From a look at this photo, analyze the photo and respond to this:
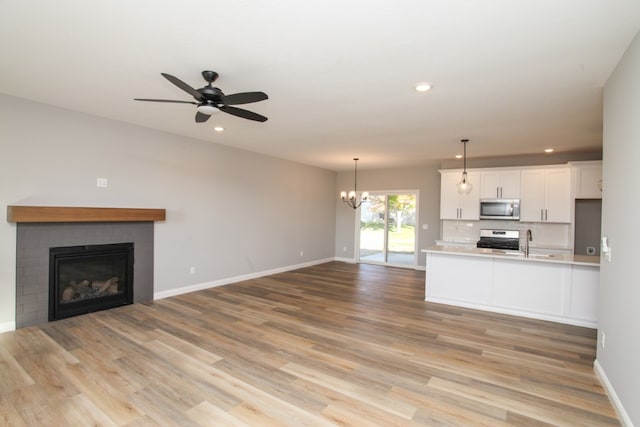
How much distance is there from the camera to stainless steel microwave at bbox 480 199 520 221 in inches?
250

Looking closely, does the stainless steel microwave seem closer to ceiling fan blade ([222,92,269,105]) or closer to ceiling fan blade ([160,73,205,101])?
ceiling fan blade ([222,92,269,105])

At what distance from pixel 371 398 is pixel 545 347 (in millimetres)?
2273

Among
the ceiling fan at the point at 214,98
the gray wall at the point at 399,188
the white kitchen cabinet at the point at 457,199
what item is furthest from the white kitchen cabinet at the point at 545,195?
the ceiling fan at the point at 214,98

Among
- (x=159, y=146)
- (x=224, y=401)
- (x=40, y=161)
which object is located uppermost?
(x=159, y=146)

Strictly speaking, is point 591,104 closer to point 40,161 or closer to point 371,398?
point 371,398

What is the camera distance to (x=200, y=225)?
563 centimetres

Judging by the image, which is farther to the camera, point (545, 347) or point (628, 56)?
point (545, 347)

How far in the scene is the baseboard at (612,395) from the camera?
2.13m

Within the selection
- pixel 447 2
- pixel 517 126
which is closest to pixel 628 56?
pixel 447 2

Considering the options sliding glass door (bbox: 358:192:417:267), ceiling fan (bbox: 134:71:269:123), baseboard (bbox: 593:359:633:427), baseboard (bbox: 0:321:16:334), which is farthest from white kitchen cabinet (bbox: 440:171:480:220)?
baseboard (bbox: 0:321:16:334)

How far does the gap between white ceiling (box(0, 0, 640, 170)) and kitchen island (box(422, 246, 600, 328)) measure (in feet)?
6.18

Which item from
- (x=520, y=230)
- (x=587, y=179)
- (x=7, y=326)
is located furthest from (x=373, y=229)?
(x=7, y=326)

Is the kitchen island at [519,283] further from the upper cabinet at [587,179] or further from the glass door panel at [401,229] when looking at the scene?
the glass door panel at [401,229]

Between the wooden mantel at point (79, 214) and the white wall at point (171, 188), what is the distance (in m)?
0.19
